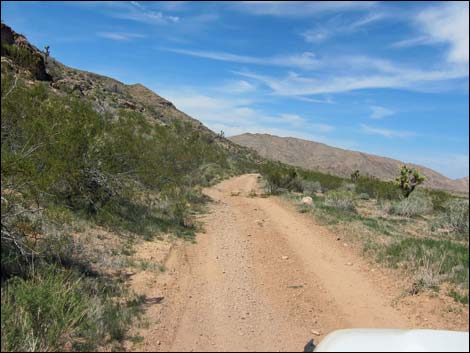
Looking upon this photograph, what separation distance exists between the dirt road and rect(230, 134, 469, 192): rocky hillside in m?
118

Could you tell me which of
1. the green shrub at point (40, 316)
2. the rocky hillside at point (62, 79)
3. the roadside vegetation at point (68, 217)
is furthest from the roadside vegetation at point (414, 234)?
the rocky hillside at point (62, 79)

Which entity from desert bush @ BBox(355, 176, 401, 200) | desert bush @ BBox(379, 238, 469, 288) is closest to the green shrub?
desert bush @ BBox(379, 238, 469, 288)

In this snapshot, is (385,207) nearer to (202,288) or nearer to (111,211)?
(111,211)

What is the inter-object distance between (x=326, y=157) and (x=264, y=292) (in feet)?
454

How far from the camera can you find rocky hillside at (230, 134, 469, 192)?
13362 centimetres

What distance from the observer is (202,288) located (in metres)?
6.30

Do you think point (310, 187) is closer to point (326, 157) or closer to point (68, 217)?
point (68, 217)

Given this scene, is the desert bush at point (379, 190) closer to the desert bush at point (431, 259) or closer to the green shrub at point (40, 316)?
the desert bush at point (431, 259)

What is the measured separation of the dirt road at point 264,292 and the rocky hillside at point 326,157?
118219mm

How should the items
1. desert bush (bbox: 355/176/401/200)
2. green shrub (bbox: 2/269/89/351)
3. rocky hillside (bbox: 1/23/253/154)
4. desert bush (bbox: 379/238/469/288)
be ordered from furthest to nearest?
desert bush (bbox: 355/176/401/200) < rocky hillside (bbox: 1/23/253/154) < desert bush (bbox: 379/238/469/288) < green shrub (bbox: 2/269/89/351)

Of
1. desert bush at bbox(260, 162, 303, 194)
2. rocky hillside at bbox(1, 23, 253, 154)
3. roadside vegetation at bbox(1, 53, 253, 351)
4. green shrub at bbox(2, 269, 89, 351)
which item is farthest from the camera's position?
desert bush at bbox(260, 162, 303, 194)

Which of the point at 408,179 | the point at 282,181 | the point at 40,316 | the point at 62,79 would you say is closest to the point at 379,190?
the point at 408,179

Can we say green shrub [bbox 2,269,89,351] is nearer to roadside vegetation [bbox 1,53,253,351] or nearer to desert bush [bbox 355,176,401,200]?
roadside vegetation [bbox 1,53,253,351]

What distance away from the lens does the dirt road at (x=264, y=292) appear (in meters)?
3.06
